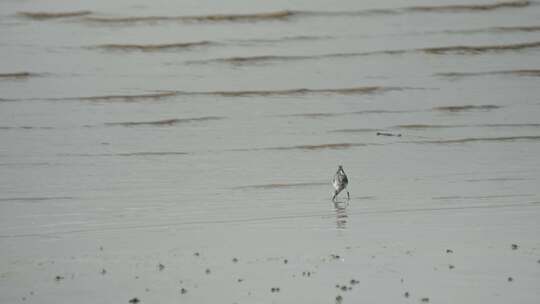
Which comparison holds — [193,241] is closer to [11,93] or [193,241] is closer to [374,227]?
[374,227]

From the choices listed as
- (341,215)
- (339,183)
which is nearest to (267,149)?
(339,183)

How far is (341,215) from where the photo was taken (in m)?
7.44

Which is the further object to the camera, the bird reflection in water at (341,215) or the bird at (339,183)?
the bird at (339,183)

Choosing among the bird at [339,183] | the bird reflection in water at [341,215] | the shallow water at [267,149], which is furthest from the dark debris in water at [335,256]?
the bird at [339,183]

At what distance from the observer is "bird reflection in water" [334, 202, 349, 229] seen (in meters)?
7.18

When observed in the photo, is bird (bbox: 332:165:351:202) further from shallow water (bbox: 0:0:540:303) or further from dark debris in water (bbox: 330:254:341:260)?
dark debris in water (bbox: 330:254:341:260)

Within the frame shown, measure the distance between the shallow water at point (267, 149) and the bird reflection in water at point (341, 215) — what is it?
0.10ft

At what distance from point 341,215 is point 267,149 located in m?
2.27

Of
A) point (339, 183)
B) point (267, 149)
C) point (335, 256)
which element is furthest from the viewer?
point (267, 149)

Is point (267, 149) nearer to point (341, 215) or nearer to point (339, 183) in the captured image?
point (339, 183)

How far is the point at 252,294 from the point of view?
5684 millimetres

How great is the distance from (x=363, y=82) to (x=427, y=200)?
402cm

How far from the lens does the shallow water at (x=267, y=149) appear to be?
614 centimetres

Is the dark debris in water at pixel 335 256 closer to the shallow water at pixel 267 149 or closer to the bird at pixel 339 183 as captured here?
the shallow water at pixel 267 149
